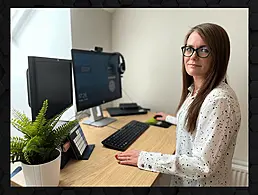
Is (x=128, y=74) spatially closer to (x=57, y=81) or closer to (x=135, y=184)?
(x=57, y=81)

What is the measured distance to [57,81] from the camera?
0.91 metres

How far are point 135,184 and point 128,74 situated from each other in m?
1.25

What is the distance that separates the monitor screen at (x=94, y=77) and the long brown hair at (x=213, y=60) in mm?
599

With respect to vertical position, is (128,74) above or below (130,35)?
below

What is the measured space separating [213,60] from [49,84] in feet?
2.10

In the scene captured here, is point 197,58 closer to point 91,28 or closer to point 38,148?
point 38,148

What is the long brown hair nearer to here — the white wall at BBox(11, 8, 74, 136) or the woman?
the woman

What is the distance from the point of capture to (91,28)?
1.49 m

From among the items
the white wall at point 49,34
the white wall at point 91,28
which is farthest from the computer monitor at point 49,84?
the white wall at point 91,28

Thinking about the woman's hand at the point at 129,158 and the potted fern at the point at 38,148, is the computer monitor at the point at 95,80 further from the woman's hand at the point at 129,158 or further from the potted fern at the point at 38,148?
the potted fern at the point at 38,148

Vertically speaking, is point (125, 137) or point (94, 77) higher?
point (94, 77)
